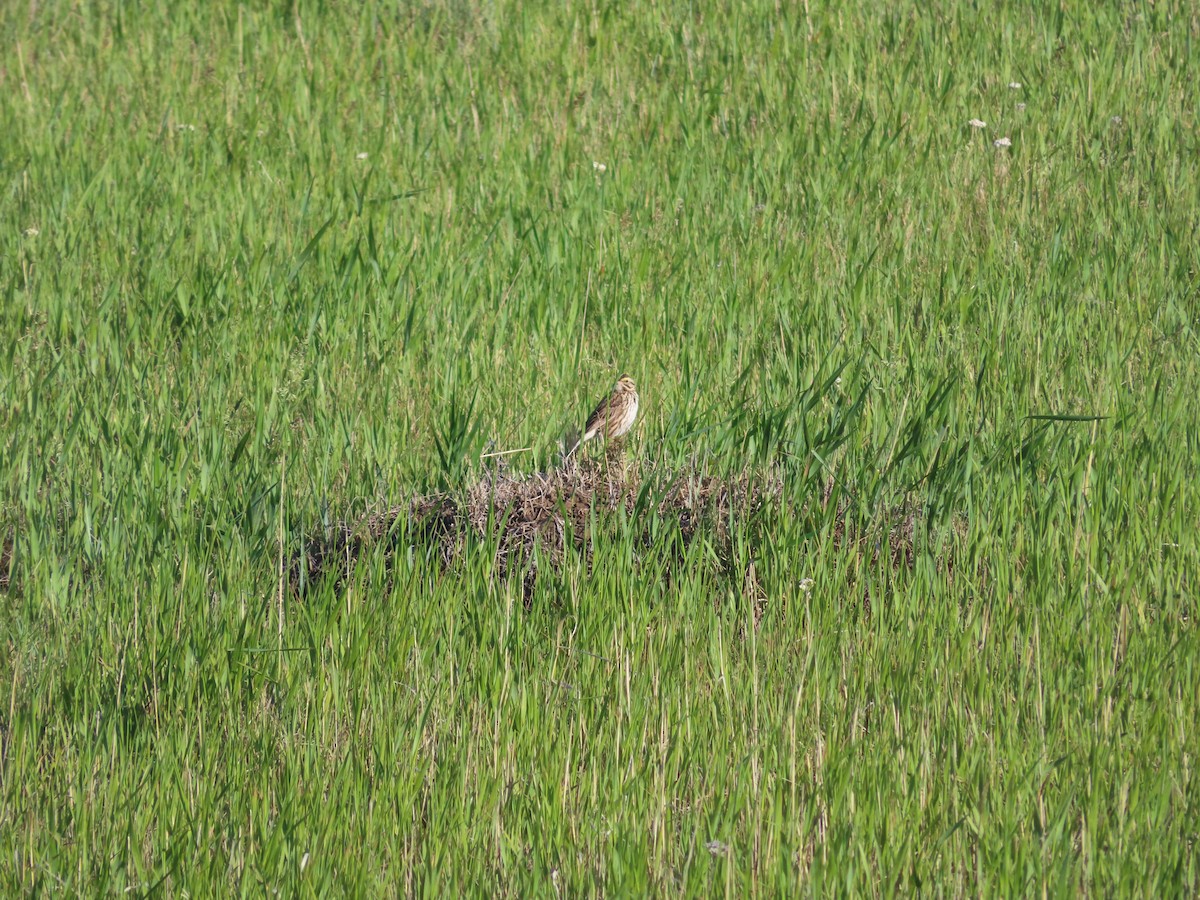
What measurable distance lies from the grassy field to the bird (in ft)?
A: 0.29

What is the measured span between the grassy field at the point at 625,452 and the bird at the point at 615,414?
0.09m

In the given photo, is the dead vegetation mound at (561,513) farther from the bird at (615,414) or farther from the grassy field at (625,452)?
the bird at (615,414)

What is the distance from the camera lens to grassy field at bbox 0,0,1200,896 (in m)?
3.32

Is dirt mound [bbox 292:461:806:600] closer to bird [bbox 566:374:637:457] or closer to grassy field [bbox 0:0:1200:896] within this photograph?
grassy field [bbox 0:0:1200:896]

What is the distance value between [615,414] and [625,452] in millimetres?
376

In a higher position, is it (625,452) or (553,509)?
(625,452)

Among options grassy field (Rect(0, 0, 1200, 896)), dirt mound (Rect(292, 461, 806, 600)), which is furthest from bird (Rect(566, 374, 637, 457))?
dirt mound (Rect(292, 461, 806, 600))

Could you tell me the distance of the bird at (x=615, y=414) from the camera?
5.11m

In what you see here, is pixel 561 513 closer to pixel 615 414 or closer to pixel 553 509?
pixel 553 509

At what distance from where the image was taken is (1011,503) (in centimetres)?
441

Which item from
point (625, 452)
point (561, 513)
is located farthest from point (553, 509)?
point (625, 452)

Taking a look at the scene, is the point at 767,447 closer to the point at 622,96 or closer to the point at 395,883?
the point at 395,883

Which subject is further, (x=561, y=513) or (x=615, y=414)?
(x=615, y=414)

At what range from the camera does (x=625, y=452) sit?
4.88 meters
